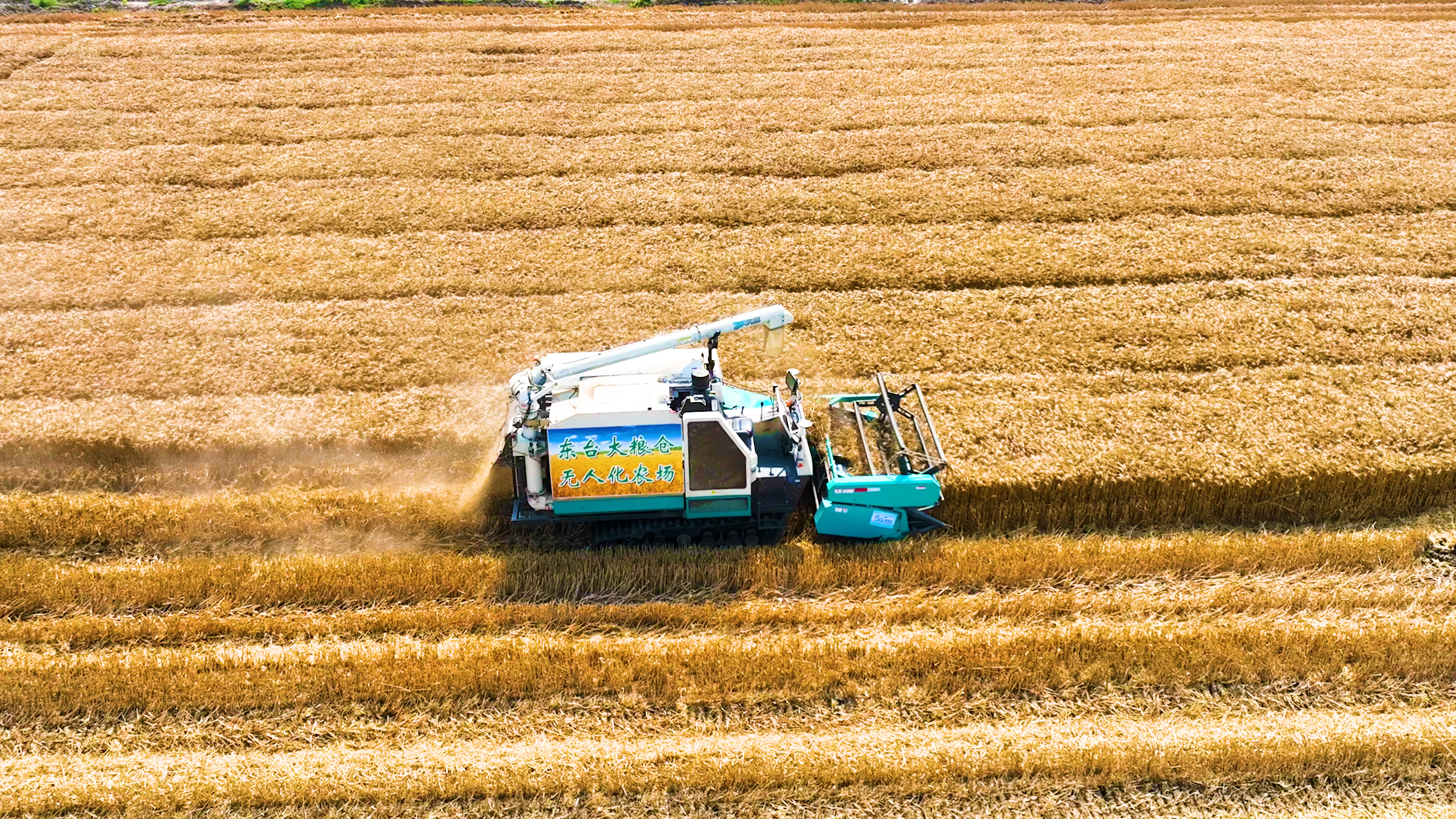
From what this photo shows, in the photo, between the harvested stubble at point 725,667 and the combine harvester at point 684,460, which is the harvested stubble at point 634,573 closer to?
the combine harvester at point 684,460

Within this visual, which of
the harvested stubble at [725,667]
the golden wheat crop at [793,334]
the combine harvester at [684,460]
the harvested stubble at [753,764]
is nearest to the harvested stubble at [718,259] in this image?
the golden wheat crop at [793,334]

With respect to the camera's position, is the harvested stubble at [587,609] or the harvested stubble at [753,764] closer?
the harvested stubble at [753,764]

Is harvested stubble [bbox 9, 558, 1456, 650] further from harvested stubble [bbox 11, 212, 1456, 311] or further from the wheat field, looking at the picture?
harvested stubble [bbox 11, 212, 1456, 311]

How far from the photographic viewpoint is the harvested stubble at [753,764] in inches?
313

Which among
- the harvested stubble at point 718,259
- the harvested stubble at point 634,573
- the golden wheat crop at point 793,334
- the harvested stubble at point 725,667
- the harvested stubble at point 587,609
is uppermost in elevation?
the harvested stubble at point 718,259

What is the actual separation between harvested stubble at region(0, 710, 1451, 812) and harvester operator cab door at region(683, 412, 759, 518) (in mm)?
2360

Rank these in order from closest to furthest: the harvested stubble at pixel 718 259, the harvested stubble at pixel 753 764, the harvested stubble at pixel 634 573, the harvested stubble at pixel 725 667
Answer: the harvested stubble at pixel 753 764
the harvested stubble at pixel 725 667
the harvested stubble at pixel 634 573
the harvested stubble at pixel 718 259

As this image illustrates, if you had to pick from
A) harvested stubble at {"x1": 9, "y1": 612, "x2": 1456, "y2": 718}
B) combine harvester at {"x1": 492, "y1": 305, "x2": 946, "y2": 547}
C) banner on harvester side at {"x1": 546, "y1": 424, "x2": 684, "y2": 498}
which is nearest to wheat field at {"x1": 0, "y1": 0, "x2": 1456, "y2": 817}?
harvested stubble at {"x1": 9, "y1": 612, "x2": 1456, "y2": 718}

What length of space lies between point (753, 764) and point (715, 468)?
288 cm

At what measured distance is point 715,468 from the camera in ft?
31.6

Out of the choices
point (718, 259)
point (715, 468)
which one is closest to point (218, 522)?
point (715, 468)

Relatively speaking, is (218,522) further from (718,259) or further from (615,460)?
(718,259)

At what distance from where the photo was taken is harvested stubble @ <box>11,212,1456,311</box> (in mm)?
14383

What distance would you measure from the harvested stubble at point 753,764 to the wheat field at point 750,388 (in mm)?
44
